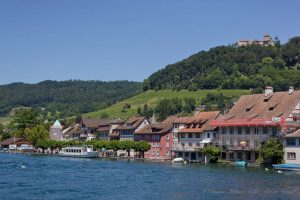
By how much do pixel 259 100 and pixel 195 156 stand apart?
1811 cm

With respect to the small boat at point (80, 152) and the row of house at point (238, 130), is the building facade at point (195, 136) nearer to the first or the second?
the row of house at point (238, 130)

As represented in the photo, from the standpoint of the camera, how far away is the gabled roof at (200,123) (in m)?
116

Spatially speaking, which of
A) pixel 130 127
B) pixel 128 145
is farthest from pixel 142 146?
A: pixel 130 127

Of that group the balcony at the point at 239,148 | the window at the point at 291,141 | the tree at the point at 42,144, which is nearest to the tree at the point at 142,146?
the balcony at the point at 239,148

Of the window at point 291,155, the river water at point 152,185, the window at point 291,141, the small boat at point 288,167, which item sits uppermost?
the window at point 291,141

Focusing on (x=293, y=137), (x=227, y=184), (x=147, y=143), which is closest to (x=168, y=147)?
(x=147, y=143)

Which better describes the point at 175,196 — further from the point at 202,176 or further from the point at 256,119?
the point at 256,119

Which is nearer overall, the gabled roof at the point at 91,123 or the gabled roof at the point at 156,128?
the gabled roof at the point at 156,128

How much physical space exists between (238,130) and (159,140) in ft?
109

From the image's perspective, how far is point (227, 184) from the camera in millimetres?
63906

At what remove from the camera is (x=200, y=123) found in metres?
119

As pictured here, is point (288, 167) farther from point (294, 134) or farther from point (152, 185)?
point (152, 185)

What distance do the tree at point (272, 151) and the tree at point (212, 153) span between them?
457 inches

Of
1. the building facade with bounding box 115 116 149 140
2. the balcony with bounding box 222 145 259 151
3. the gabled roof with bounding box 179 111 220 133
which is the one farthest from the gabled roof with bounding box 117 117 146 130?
the balcony with bounding box 222 145 259 151
